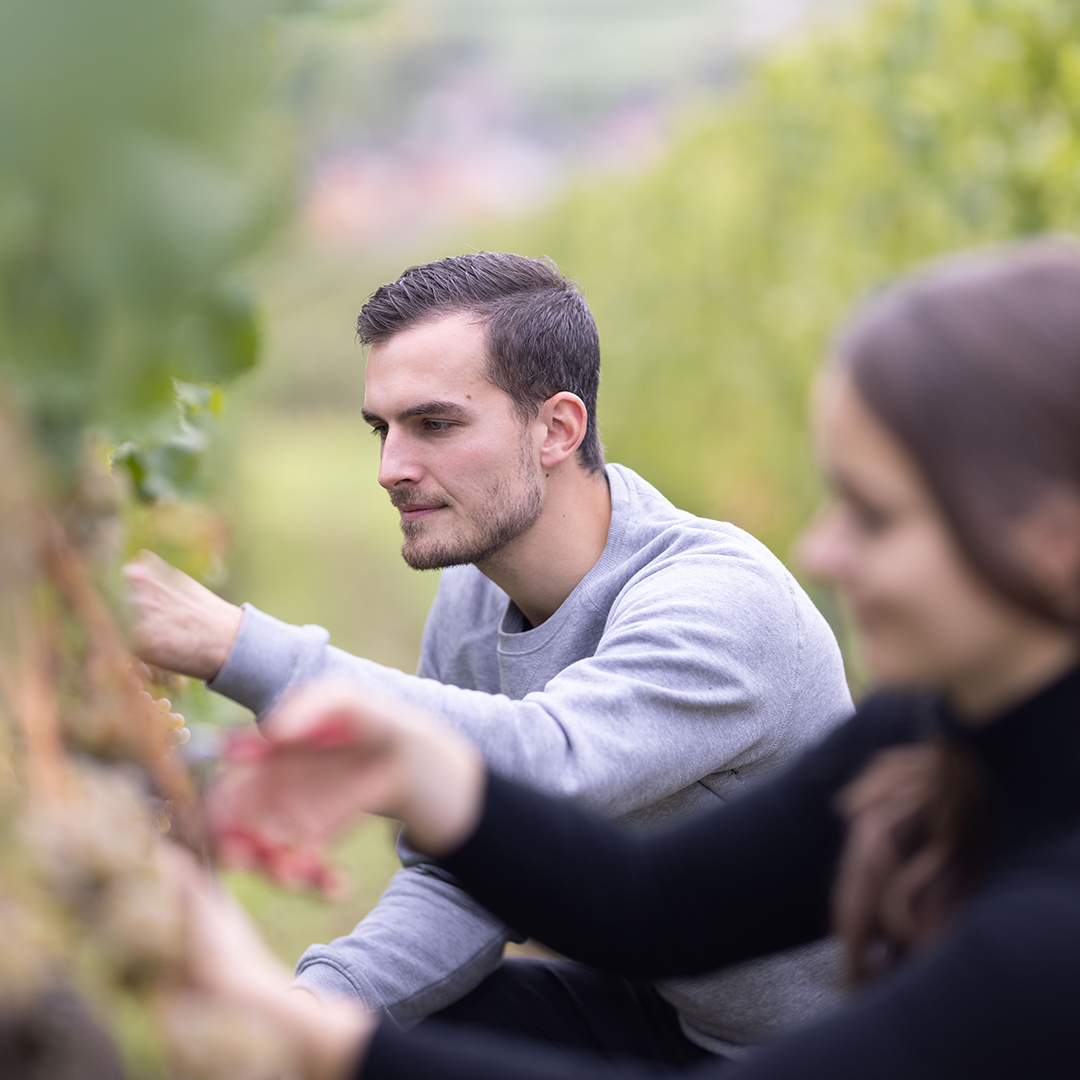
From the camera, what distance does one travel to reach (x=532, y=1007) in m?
2.04

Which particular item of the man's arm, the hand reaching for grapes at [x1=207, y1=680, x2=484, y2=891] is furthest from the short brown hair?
the hand reaching for grapes at [x1=207, y1=680, x2=484, y2=891]

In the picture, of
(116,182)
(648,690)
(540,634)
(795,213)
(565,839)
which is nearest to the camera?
(116,182)

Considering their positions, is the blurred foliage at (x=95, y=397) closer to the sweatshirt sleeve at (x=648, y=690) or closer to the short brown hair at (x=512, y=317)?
the sweatshirt sleeve at (x=648, y=690)

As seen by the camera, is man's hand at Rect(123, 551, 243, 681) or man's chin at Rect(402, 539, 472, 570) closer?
man's hand at Rect(123, 551, 243, 681)

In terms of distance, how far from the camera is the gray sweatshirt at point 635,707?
1613 mm

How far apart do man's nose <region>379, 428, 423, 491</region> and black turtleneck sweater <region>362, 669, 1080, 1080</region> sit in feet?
3.17

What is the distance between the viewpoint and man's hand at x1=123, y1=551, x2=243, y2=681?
1462mm

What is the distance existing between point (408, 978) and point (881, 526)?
117cm

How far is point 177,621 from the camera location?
151 centimetres

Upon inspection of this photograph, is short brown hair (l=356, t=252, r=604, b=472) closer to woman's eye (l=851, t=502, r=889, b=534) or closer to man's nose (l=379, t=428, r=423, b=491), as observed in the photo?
man's nose (l=379, t=428, r=423, b=491)

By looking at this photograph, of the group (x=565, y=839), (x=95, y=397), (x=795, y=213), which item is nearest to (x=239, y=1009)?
(x=95, y=397)

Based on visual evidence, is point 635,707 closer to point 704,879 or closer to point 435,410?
point 704,879

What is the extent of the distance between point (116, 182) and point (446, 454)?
1428mm

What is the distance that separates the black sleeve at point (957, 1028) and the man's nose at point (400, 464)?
1.29 m
